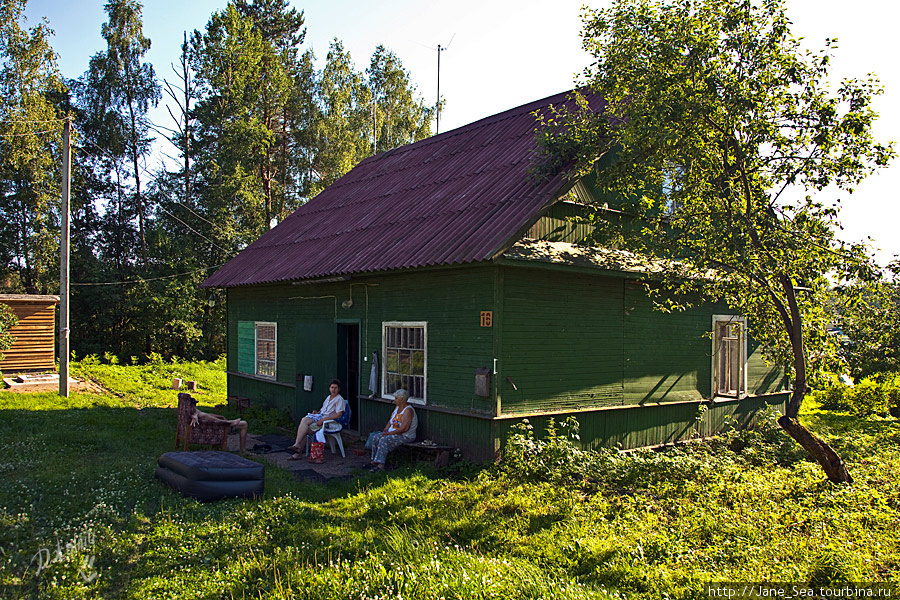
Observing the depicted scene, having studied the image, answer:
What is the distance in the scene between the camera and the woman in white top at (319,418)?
1002cm

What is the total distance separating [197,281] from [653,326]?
20413mm

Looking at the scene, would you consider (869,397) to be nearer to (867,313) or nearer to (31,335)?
(867,313)

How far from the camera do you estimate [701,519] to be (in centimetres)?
652

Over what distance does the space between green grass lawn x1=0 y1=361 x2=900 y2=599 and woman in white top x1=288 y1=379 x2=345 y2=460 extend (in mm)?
1245

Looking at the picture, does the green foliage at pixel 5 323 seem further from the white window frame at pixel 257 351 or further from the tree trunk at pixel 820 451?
the tree trunk at pixel 820 451

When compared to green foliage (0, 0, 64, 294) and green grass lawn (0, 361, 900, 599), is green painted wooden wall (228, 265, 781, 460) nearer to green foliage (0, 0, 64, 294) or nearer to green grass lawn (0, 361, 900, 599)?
green grass lawn (0, 361, 900, 599)

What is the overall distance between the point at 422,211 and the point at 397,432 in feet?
12.8

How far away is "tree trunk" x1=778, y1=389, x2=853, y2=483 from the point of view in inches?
324

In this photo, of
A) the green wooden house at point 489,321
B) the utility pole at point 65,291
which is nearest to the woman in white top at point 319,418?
the green wooden house at point 489,321

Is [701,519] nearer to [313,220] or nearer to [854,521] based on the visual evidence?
[854,521]

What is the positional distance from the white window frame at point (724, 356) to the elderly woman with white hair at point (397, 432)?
5.75 m

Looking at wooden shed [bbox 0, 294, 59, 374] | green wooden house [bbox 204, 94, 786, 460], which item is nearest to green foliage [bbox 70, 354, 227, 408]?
wooden shed [bbox 0, 294, 59, 374]

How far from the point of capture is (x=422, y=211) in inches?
437

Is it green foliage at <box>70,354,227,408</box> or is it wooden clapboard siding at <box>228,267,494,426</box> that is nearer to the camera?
wooden clapboard siding at <box>228,267,494,426</box>
